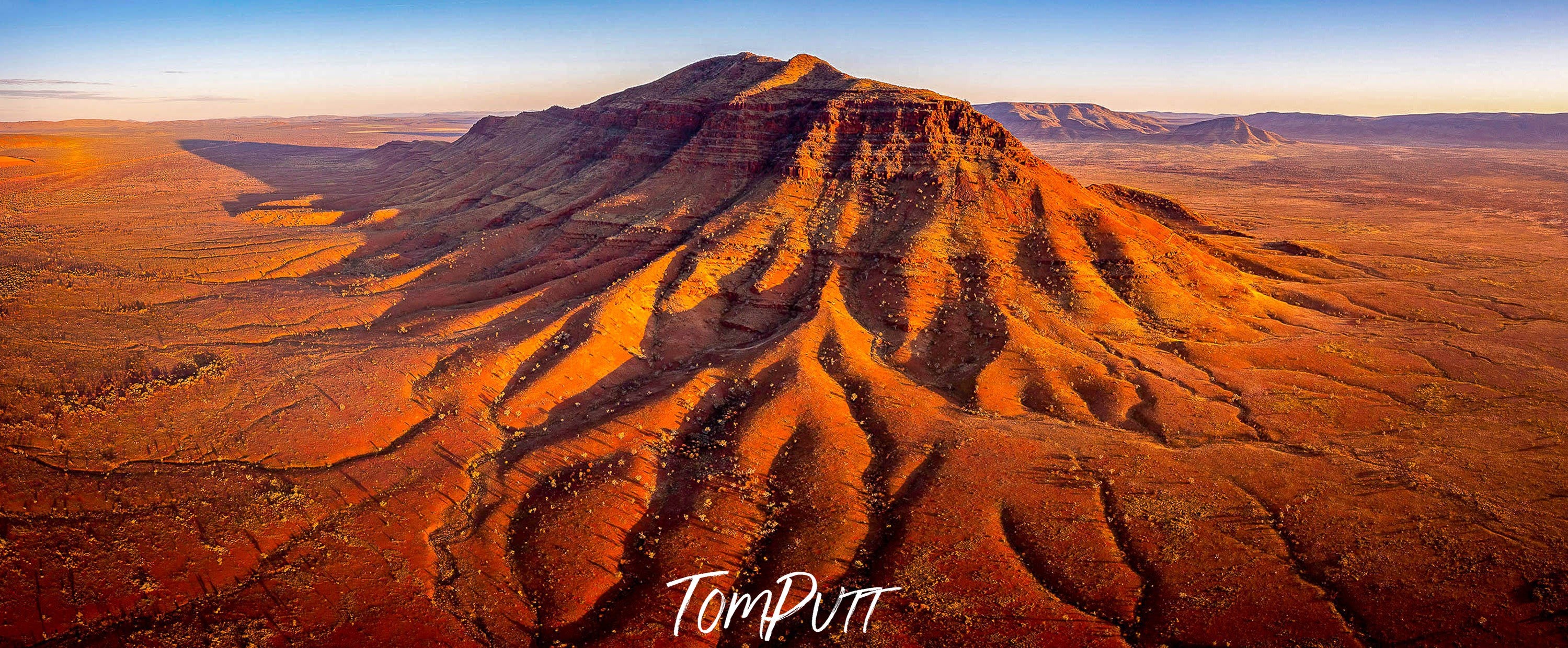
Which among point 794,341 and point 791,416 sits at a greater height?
point 794,341

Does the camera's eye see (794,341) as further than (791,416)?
Yes

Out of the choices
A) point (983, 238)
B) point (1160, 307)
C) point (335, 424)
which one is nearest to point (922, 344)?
point (983, 238)

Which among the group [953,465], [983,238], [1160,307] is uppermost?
[983,238]

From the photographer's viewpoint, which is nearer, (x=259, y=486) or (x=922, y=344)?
(x=259, y=486)

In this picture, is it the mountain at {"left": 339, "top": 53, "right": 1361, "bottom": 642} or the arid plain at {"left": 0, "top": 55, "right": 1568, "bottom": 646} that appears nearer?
the arid plain at {"left": 0, "top": 55, "right": 1568, "bottom": 646}

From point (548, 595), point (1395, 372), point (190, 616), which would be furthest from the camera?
point (1395, 372)

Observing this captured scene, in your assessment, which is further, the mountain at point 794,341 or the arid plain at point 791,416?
the mountain at point 794,341

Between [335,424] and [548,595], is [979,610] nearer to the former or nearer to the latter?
[548,595]

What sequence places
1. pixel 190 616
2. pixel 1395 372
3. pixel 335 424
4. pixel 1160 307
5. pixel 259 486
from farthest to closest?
pixel 1160 307 < pixel 1395 372 < pixel 335 424 < pixel 259 486 < pixel 190 616
